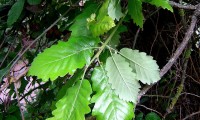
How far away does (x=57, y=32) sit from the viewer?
132 cm

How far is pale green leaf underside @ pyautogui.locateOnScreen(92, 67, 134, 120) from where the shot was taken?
1.99 feet

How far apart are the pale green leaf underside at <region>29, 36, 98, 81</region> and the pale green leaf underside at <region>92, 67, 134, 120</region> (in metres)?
0.05

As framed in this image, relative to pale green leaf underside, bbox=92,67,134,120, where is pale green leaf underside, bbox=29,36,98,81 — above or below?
above

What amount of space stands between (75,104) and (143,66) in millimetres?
186

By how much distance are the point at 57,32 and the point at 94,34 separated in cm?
67

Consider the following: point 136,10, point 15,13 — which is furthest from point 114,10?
point 15,13

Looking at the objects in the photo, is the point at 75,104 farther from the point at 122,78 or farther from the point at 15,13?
the point at 15,13

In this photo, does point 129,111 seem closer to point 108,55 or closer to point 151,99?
point 108,55

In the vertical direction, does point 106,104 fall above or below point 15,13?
below

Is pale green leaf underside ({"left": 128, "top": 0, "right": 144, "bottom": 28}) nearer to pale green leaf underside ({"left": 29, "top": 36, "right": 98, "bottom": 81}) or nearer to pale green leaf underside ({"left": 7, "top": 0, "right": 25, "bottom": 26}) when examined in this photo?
pale green leaf underside ({"left": 29, "top": 36, "right": 98, "bottom": 81})

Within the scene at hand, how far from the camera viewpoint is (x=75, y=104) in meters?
0.60

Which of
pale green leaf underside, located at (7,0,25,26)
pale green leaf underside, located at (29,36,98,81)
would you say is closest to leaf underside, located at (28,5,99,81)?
pale green leaf underside, located at (29,36,98,81)

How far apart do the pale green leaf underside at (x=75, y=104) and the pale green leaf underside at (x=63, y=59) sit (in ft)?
0.14

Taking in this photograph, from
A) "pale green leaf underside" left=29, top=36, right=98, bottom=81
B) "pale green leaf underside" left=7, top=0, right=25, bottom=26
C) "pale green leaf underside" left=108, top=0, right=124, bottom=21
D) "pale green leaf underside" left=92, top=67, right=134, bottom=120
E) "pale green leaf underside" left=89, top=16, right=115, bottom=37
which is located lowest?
"pale green leaf underside" left=92, top=67, right=134, bottom=120
